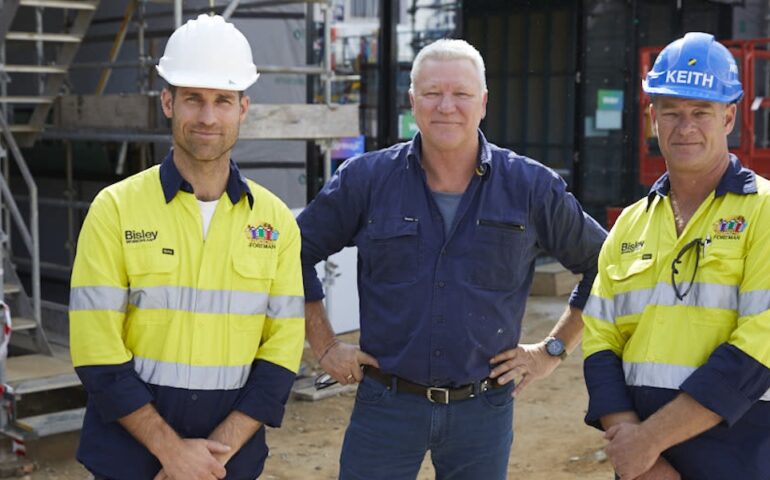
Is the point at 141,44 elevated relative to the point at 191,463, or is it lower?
elevated

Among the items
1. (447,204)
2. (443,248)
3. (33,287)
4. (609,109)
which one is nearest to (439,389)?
(443,248)

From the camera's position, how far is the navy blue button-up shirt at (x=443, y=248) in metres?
3.59

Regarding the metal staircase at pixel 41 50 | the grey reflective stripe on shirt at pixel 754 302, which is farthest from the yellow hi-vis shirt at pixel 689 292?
the metal staircase at pixel 41 50

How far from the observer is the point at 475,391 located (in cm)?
364

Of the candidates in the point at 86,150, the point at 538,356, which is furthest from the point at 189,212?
the point at 86,150

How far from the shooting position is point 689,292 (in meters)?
2.99

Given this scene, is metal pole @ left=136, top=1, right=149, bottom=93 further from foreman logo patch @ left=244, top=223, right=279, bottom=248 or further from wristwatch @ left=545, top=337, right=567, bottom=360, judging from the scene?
foreman logo patch @ left=244, top=223, right=279, bottom=248

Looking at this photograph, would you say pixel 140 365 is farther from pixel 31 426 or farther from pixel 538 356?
pixel 31 426

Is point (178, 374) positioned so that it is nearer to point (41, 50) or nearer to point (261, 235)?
point (261, 235)

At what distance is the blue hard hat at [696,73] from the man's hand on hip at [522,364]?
3.57 ft

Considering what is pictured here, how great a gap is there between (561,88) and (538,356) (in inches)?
424

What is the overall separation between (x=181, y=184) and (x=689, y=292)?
1.50 m

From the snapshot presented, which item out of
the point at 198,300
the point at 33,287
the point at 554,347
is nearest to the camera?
the point at 198,300

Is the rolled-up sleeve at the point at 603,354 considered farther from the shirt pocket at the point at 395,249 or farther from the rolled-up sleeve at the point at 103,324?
the rolled-up sleeve at the point at 103,324
